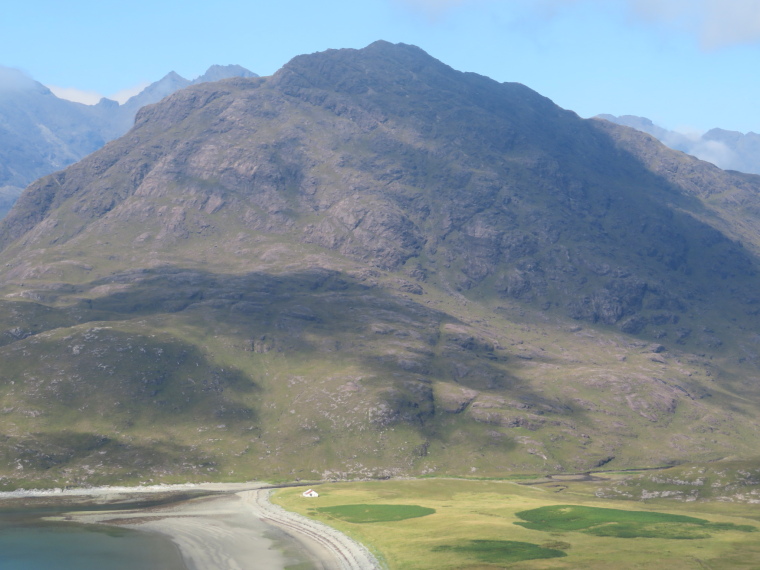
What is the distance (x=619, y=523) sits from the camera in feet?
440

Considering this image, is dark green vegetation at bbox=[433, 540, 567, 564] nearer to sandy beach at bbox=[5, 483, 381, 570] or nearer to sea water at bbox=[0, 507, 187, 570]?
sandy beach at bbox=[5, 483, 381, 570]

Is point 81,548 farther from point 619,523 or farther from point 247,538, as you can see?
point 619,523

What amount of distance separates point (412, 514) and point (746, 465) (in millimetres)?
98801

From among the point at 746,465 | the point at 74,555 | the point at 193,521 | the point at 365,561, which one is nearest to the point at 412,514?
the point at 365,561

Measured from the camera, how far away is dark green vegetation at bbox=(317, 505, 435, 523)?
164 metres

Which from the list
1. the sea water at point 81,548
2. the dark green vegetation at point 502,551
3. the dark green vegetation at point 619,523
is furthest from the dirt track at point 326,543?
the dark green vegetation at point 619,523

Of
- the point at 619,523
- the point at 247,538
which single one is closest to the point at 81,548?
the point at 247,538

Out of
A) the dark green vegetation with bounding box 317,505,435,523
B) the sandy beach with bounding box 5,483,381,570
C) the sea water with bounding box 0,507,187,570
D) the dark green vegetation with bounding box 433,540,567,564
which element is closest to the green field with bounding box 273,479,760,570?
the dark green vegetation with bounding box 433,540,567,564

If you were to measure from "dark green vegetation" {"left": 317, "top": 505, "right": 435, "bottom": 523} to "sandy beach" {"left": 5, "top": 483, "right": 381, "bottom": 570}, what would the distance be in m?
8.30

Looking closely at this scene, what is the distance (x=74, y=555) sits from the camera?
137 meters

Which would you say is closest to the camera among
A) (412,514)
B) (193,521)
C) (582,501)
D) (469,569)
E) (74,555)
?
(469,569)

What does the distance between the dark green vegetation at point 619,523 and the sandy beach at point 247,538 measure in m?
40.4

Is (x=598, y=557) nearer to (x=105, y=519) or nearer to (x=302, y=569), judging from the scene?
(x=302, y=569)

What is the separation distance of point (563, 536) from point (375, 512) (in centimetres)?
6022
